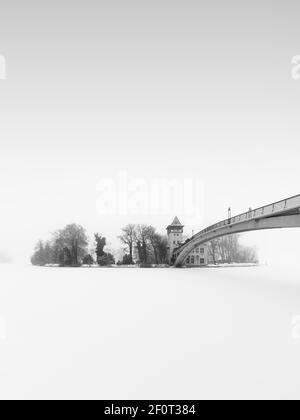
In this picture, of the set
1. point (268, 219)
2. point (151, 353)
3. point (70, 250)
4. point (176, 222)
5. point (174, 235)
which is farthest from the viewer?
point (176, 222)

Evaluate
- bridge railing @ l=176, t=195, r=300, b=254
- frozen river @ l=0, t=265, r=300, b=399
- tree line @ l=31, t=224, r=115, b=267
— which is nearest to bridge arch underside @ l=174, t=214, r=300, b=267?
bridge railing @ l=176, t=195, r=300, b=254

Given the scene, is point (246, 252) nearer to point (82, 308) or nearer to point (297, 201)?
point (297, 201)

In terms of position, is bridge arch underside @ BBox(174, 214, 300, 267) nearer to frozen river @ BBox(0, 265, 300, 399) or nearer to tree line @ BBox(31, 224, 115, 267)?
frozen river @ BBox(0, 265, 300, 399)

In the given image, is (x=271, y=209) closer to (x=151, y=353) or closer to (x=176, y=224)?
(x=151, y=353)

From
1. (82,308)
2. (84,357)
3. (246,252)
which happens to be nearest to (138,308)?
(82,308)

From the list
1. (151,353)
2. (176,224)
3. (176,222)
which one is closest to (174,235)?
(176,224)

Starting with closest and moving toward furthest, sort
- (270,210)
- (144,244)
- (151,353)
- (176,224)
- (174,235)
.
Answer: (151,353) → (270,210) → (144,244) → (174,235) → (176,224)

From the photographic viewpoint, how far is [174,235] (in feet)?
236

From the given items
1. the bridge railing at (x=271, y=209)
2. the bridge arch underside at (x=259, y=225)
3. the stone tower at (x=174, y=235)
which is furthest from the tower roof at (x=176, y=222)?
the bridge railing at (x=271, y=209)

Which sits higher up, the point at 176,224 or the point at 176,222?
the point at 176,222

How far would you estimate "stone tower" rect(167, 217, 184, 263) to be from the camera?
7076 centimetres

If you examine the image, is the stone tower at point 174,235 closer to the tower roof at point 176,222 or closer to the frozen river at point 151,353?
the tower roof at point 176,222

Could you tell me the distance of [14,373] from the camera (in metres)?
6.00

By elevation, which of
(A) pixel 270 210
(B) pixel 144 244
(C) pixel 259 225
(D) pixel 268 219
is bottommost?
(B) pixel 144 244
